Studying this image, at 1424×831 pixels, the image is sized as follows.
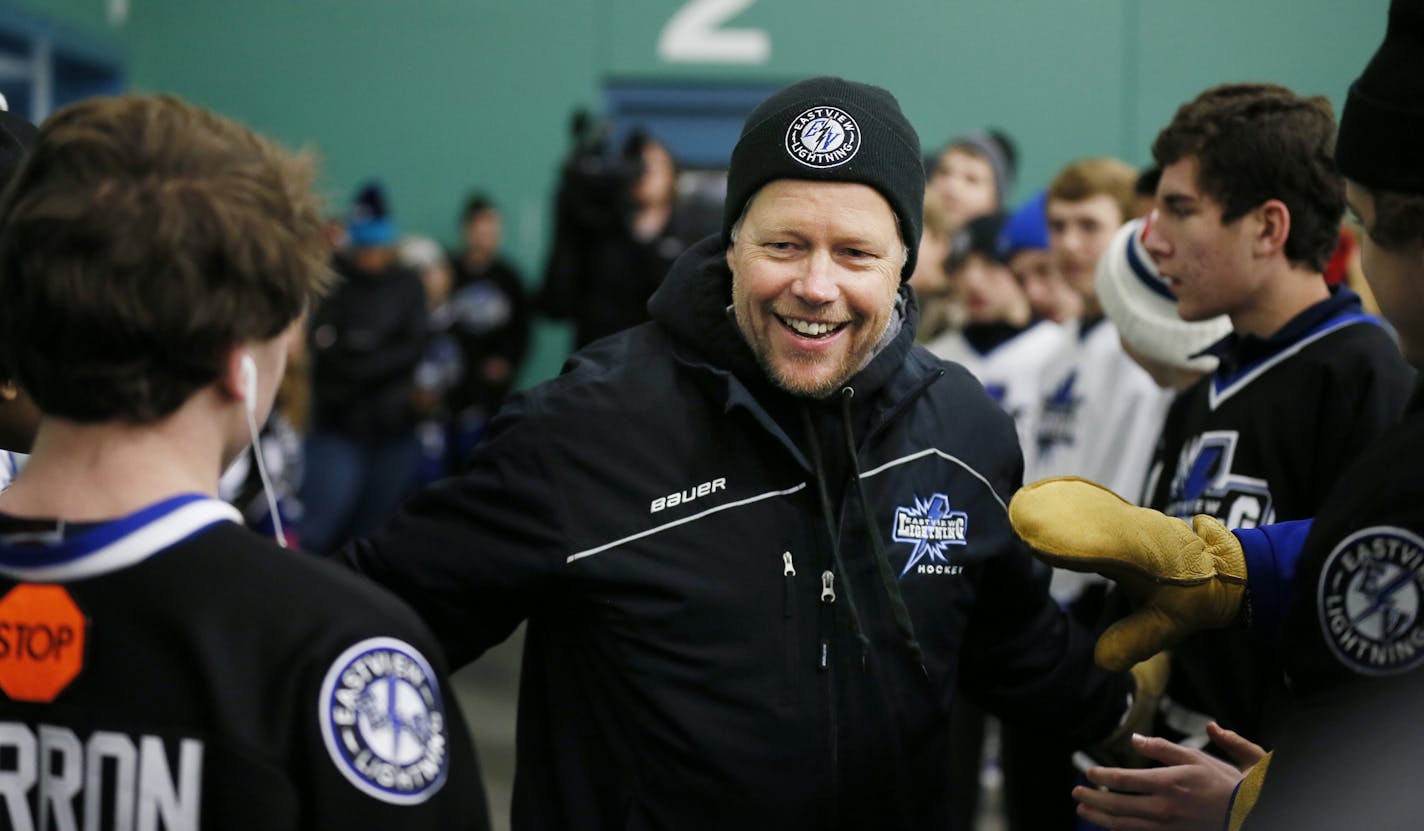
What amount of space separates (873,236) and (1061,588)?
6.35 ft

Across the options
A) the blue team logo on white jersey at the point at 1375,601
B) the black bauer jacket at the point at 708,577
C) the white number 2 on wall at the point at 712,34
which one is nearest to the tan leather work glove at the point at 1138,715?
the black bauer jacket at the point at 708,577

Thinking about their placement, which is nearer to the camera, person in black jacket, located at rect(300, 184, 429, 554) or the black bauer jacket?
the black bauer jacket

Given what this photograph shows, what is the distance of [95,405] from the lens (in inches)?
53.4

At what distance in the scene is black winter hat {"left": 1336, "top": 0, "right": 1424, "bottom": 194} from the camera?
1610 millimetres

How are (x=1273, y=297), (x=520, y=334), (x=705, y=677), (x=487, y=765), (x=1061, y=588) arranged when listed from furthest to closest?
(x=520, y=334) < (x=487, y=765) < (x=1061, y=588) < (x=1273, y=297) < (x=705, y=677)

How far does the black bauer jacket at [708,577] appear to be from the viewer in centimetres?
209

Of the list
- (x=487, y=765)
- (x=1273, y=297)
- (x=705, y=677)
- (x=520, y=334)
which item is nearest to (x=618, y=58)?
(x=520, y=334)

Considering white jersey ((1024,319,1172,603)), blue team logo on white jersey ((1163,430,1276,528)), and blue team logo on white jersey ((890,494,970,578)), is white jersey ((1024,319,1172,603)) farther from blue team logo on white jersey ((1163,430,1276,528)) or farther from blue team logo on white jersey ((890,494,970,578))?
blue team logo on white jersey ((890,494,970,578))

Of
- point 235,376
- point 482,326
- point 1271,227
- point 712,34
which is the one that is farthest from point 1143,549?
point 712,34

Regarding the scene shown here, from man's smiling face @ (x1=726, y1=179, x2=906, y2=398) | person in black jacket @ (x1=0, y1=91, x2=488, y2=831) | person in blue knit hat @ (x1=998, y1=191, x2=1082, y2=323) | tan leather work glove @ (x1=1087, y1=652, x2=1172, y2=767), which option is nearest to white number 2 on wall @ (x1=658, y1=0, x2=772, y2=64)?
person in blue knit hat @ (x1=998, y1=191, x2=1082, y2=323)

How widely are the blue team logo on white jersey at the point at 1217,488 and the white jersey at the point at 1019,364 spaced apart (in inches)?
58.9

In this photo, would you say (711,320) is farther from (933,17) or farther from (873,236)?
(933,17)

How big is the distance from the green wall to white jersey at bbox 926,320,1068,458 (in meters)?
5.54

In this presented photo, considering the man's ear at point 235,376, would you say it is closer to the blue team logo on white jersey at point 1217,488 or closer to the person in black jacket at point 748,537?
the person in black jacket at point 748,537
